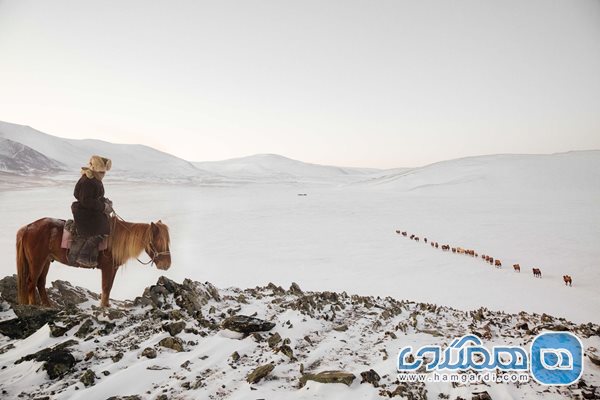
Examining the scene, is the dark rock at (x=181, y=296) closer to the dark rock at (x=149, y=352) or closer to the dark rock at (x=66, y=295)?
the dark rock at (x=149, y=352)

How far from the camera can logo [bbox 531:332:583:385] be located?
10.6ft

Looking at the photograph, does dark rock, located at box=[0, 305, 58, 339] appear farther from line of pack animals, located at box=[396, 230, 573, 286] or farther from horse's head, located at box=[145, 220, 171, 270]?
line of pack animals, located at box=[396, 230, 573, 286]

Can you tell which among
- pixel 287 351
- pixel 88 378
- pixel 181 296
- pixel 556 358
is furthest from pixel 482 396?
pixel 181 296

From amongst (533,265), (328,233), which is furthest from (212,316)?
(328,233)

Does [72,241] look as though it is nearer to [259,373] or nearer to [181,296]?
[181,296]

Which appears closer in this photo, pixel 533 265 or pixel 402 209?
pixel 533 265

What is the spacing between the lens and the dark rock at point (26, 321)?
4.37 m

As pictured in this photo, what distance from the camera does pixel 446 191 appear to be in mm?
45594

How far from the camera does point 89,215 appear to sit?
18.3 feet

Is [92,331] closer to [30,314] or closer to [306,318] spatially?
[30,314]

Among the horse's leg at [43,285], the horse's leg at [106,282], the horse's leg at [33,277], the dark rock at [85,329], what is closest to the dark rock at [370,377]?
the dark rock at [85,329]

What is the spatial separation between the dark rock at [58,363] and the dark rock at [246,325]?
188cm

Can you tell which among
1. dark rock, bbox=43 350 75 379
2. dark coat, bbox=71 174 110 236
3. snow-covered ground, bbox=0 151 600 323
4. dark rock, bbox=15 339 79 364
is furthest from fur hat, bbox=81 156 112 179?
snow-covered ground, bbox=0 151 600 323

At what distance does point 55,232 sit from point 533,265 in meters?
18.3
